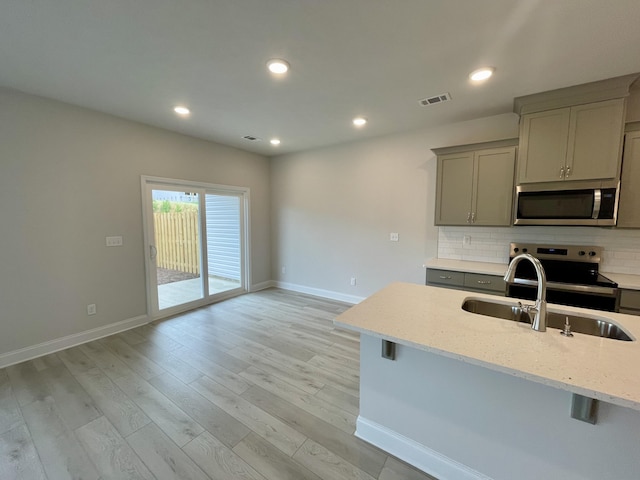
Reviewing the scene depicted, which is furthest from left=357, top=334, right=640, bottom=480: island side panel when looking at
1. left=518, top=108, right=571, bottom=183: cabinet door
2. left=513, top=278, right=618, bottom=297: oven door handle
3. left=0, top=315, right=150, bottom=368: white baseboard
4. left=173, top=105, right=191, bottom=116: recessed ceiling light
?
left=0, top=315, right=150, bottom=368: white baseboard

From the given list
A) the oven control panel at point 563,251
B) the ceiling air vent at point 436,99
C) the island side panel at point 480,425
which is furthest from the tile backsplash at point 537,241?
the island side panel at point 480,425

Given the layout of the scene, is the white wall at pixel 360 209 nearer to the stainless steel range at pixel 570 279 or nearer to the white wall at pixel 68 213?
the stainless steel range at pixel 570 279

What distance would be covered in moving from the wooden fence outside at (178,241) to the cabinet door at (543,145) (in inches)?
177

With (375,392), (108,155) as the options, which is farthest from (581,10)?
(108,155)

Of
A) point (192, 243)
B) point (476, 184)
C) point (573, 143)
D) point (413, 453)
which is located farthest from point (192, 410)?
point (573, 143)

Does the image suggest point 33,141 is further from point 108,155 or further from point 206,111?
point 206,111

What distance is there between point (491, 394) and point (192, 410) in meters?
2.08

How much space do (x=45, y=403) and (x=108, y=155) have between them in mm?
2652

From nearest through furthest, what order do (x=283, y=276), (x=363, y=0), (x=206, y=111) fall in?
(x=363, y=0)
(x=206, y=111)
(x=283, y=276)

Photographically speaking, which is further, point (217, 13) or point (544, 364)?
point (217, 13)

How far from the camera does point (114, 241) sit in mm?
3307

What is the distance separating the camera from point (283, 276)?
5.46m

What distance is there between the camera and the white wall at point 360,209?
3.72 metres

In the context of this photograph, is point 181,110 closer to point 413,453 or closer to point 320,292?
point 320,292
